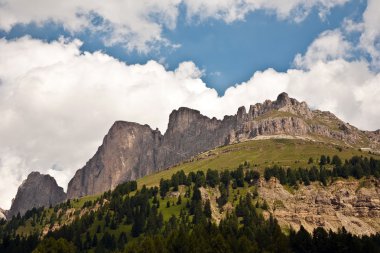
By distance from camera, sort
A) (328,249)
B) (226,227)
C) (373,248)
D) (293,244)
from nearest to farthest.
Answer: (373,248)
(328,249)
(293,244)
(226,227)

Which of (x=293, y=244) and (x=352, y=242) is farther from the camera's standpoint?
(x=293, y=244)

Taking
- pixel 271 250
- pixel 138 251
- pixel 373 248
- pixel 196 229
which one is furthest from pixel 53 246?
pixel 373 248

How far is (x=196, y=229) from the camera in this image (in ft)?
562

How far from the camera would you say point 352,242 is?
506ft

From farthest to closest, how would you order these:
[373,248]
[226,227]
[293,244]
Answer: [226,227] < [293,244] < [373,248]

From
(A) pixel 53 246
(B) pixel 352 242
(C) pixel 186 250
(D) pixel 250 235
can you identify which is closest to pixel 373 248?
(B) pixel 352 242

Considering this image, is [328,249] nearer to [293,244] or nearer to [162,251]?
[293,244]

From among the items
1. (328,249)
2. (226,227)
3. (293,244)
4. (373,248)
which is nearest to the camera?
(373,248)

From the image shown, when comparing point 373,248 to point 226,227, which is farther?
point 226,227

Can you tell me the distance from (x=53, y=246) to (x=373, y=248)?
109 m

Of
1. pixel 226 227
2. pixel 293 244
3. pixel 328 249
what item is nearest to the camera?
pixel 328 249

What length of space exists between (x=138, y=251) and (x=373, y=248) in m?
75.1

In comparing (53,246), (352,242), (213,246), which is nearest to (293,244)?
(352,242)

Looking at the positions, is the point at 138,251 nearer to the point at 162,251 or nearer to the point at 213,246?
the point at 162,251
